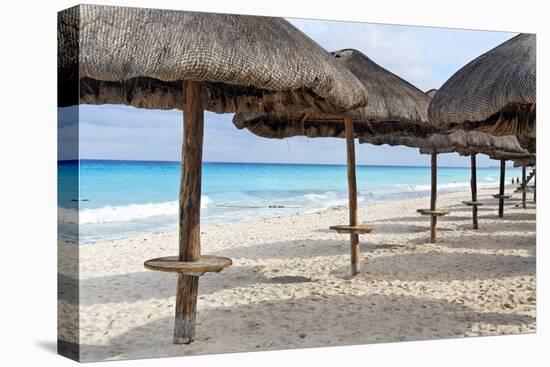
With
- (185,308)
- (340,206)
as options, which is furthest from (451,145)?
(185,308)

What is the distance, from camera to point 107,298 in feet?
14.8

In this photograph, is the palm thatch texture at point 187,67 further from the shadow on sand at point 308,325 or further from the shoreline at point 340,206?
the shoreline at point 340,206

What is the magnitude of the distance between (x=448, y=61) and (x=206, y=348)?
3224 mm

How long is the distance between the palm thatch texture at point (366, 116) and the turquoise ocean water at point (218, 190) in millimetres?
277

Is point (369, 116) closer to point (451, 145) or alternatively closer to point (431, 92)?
point (431, 92)

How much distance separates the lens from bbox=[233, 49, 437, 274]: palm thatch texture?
6090 millimetres

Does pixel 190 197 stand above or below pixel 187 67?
below

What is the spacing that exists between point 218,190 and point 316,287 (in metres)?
1.21

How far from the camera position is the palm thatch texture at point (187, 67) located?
3.96 m

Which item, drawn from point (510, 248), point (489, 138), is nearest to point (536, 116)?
point (510, 248)

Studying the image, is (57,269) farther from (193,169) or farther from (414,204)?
(414,204)

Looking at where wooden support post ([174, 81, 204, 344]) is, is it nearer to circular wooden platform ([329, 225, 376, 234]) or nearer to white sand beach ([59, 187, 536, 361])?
white sand beach ([59, 187, 536, 361])

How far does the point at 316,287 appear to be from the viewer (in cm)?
564

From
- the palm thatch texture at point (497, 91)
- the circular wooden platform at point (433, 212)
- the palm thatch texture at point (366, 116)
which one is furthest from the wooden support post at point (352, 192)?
the palm thatch texture at point (497, 91)
